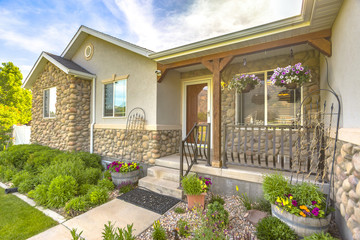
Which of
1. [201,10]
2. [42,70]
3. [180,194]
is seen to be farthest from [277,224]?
[42,70]

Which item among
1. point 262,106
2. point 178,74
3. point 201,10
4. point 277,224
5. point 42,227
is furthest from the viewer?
point 201,10

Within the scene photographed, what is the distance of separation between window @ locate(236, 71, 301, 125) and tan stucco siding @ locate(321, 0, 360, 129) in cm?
149

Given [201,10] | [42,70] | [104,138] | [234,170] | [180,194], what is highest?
[201,10]

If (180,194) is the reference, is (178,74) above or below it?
above

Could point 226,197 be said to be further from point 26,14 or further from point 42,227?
point 26,14

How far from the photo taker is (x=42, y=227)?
2.56 m

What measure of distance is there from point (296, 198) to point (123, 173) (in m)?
3.48

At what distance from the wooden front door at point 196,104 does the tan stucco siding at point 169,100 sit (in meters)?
0.31

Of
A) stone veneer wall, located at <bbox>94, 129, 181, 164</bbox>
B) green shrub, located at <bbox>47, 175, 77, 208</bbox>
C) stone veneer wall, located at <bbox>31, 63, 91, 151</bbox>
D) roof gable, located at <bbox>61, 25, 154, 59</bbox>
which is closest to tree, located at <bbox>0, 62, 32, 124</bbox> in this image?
stone veneer wall, located at <bbox>31, 63, 91, 151</bbox>

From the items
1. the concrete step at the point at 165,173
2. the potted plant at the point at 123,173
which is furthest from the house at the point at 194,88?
the potted plant at the point at 123,173

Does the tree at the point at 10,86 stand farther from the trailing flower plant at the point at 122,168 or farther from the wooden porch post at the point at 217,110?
the wooden porch post at the point at 217,110

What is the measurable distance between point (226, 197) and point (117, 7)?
801 cm

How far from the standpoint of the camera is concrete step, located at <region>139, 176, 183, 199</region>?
3.30 m

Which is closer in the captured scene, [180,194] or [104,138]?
[180,194]
